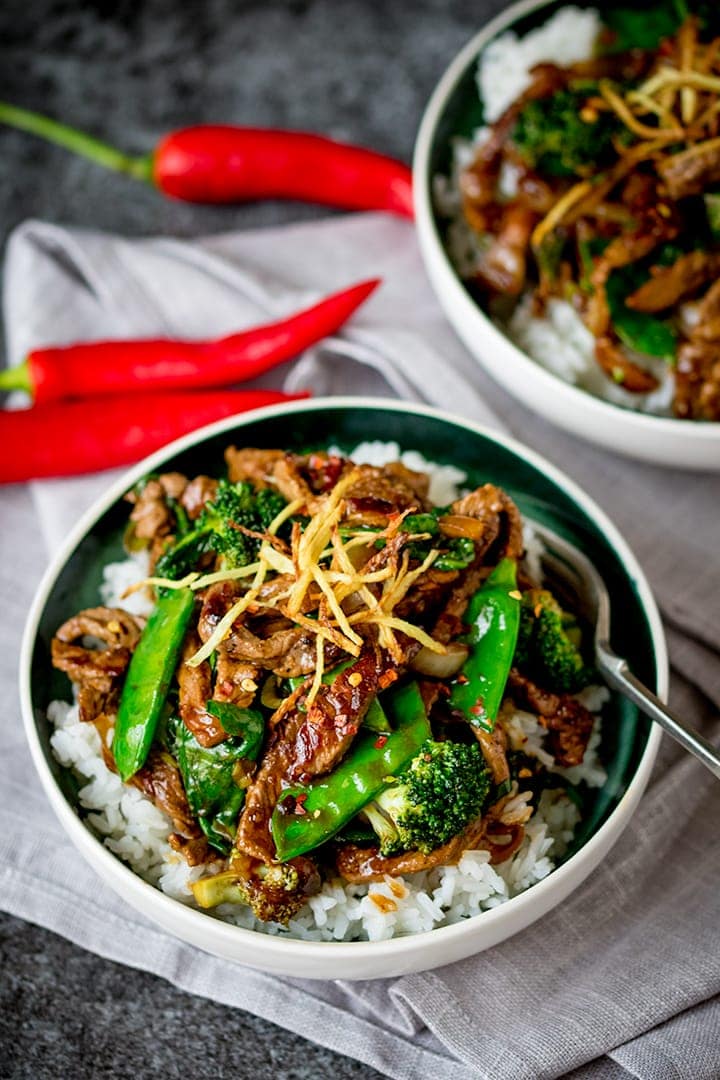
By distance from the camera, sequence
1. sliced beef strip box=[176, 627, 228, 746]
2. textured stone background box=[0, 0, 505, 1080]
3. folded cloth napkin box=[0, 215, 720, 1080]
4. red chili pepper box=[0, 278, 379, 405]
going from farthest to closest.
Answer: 1. textured stone background box=[0, 0, 505, 1080]
2. red chili pepper box=[0, 278, 379, 405]
3. folded cloth napkin box=[0, 215, 720, 1080]
4. sliced beef strip box=[176, 627, 228, 746]

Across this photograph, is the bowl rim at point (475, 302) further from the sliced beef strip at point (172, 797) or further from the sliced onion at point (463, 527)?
the sliced beef strip at point (172, 797)

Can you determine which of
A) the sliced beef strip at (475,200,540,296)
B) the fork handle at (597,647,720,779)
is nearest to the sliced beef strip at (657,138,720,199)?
the sliced beef strip at (475,200,540,296)

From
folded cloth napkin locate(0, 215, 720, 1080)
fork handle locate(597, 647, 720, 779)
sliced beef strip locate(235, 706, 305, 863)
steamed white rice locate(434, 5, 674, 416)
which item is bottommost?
folded cloth napkin locate(0, 215, 720, 1080)

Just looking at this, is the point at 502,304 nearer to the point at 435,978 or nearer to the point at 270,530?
the point at 270,530

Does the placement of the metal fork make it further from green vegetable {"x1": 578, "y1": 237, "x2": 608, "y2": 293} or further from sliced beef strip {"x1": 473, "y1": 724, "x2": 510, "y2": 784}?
green vegetable {"x1": 578, "y1": 237, "x2": 608, "y2": 293}

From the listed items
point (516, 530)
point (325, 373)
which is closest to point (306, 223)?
point (325, 373)

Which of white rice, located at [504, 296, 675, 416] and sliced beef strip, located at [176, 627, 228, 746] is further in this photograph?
white rice, located at [504, 296, 675, 416]

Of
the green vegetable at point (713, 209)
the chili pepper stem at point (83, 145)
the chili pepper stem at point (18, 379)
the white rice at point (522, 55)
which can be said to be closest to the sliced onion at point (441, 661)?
the green vegetable at point (713, 209)
